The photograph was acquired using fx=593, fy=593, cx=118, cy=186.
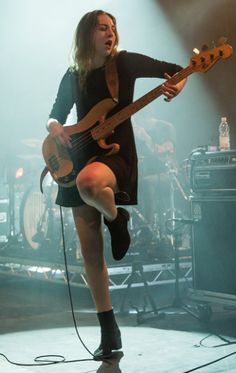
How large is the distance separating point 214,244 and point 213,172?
1.50ft

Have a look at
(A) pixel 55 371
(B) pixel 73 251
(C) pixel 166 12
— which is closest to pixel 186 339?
(A) pixel 55 371

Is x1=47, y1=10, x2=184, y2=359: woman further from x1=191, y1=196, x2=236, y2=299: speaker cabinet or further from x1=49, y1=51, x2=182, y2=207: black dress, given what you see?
x1=191, y1=196, x2=236, y2=299: speaker cabinet

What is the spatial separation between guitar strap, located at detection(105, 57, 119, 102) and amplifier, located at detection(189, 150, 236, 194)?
1.18m

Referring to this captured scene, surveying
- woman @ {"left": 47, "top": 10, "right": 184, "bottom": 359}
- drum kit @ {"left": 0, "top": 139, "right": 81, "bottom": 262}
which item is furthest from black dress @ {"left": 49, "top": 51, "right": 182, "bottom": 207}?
drum kit @ {"left": 0, "top": 139, "right": 81, "bottom": 262}

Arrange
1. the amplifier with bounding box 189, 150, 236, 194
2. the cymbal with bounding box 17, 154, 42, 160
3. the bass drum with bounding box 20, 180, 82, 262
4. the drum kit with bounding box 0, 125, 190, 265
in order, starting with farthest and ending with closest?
the cymbal with bounding box 17, 154, 42, 160, the bass drum with bounding box 20, 180, 82, 262, the drum kit with bounding box 0, 125, 190, 265, the amplifier with bounding box 189, 150, 236, 194

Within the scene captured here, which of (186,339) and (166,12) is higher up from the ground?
(166,12)

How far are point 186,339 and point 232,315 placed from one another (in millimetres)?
920

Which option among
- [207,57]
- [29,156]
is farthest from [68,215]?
[207,57]

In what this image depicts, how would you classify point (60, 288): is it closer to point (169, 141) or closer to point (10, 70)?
point (169, 141)

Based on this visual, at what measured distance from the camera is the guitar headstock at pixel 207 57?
245cm

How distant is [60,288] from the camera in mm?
5676

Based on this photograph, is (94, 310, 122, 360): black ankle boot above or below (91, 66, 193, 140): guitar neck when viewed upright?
below

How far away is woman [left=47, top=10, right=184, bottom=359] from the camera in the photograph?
2.56 metres

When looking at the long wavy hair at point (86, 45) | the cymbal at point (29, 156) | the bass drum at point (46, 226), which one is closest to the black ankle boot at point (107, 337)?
the long wavy hair at point (86, 45)
